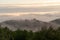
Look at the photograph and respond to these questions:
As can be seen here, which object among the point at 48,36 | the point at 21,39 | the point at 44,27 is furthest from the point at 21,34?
the point at 48,36


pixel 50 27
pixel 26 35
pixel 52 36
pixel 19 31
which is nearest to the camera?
pixel 52 36

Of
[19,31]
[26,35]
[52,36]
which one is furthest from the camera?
[19,31]

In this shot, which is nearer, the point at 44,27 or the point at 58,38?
the point at 58,38

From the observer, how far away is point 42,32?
30078mm

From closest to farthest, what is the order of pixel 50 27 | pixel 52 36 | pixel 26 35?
pixel 52 36
pixel 50 27
pixel 26 35

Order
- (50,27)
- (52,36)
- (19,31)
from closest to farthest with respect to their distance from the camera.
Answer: (52,36), (50,27), (19,31)

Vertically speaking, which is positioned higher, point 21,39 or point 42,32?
point 42,32

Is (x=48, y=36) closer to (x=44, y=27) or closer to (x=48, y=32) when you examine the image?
(x=48, y=32)

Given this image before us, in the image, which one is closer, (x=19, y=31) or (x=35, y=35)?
(x=35, y=35)

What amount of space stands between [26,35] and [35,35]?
4.30 meters

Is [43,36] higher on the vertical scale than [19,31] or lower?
higher

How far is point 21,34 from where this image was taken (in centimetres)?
3488

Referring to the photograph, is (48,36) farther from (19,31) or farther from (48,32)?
(19,31)

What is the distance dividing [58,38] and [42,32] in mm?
1946
